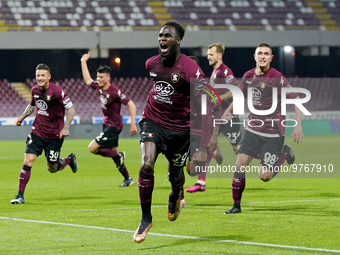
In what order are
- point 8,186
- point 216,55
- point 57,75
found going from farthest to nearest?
point 57,75 < point 8,186 < point 216,55

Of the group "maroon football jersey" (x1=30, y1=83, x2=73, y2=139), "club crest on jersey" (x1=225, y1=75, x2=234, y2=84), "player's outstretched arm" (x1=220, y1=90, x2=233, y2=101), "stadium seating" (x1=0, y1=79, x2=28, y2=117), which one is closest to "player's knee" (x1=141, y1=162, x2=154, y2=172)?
"maroon football jersey" (x1=30, y1=83, x2=73, y2=139)

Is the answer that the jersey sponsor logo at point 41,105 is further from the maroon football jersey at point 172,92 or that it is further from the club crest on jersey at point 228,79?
the maroon football jersey at point 172,92

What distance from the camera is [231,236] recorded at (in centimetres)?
702

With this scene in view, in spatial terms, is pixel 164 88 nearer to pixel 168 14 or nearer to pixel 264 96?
pixel 264 96

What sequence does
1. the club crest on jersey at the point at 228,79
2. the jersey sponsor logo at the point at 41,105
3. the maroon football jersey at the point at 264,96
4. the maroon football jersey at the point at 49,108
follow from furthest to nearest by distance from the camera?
the club crest on jersey at the point at 228,79, the jersey sponsor logo at the point at 41,105, the maroon football jersey at the point at 49,108, the maroon football jersey at the point at 264,96

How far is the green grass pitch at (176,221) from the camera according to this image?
646cm

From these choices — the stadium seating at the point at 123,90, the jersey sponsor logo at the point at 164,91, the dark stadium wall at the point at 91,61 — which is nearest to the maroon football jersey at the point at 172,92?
the jersey sponsor logo at the point at 164,91

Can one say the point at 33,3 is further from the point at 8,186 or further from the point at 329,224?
the point at 329,224

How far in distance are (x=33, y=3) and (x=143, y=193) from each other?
33.4 metres

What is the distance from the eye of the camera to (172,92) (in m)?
6.98

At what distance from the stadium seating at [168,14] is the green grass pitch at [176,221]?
24106 millimetres

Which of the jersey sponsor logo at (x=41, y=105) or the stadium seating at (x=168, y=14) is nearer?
the jersey sponsor logo at (x=41, y=105)

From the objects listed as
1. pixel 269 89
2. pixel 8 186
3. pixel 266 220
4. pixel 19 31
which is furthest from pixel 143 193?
pixel 19 31

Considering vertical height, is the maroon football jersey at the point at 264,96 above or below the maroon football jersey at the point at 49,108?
above
